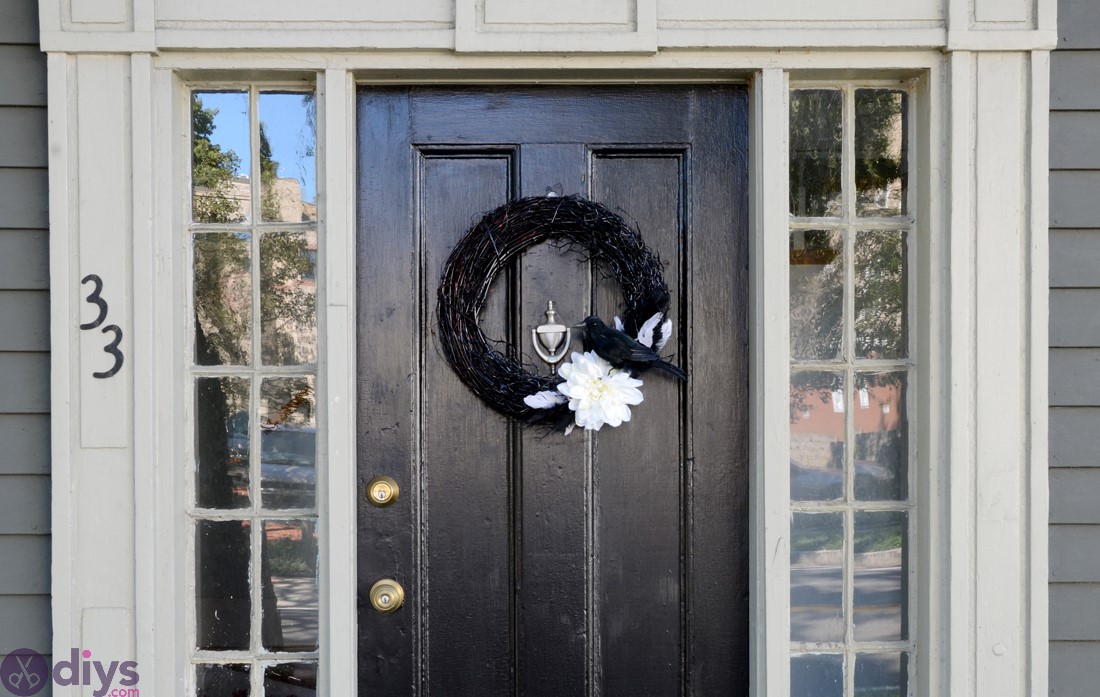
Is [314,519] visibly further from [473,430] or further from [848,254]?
[848,254]

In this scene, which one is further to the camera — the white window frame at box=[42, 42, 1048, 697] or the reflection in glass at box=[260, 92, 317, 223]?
the reflection in glass at box=[260, 92, 317, 223]

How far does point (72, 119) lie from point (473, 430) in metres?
1.13

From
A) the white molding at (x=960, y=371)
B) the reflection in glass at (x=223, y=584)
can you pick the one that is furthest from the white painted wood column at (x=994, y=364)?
the reflection in glass at (x=223, y=584)

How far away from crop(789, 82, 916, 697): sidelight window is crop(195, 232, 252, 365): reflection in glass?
130 centimetres

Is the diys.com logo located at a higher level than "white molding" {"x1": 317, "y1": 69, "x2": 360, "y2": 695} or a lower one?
lower

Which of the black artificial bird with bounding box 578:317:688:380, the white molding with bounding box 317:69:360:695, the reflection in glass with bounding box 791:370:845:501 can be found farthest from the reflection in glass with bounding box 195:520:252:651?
the reflection in glass with bounding box 791:370:845:501

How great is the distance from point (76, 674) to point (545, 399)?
121cm

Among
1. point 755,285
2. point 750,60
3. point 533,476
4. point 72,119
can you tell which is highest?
point 750,60

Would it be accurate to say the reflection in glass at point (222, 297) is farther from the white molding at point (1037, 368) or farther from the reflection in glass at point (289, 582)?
the white molding at point (1037, 368)

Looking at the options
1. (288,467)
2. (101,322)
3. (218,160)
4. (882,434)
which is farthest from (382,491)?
(882,434)

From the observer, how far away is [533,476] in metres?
2.04

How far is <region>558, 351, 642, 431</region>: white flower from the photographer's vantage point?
1.99 meters

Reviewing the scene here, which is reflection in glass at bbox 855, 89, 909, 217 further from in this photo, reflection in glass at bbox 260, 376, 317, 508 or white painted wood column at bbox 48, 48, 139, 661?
white painted wood column at bbox 48, 48, 139, 661

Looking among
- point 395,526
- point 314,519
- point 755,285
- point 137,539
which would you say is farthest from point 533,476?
point 137,539
